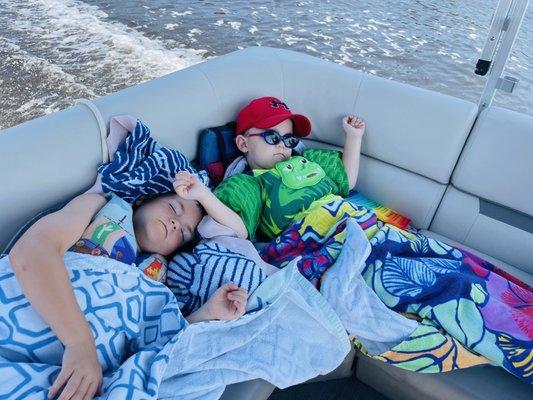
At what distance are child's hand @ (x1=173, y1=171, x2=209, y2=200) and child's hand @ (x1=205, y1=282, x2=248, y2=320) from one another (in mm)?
343

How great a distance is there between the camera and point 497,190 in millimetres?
1645

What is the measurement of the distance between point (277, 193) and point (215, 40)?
2.93m

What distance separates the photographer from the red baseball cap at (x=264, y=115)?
168cm

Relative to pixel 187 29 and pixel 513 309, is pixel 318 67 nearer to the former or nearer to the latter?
pixel 513 309

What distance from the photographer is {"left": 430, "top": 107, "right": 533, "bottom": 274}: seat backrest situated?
5.21 ft

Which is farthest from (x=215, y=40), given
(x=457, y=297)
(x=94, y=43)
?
(x=457, y=297)

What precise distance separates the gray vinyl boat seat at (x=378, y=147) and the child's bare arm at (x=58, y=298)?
0.80ft

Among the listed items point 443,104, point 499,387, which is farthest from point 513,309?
point 443,104

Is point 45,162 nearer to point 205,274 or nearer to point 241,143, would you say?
point 205,274

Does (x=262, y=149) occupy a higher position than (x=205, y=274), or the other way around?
(x=262, y=149)

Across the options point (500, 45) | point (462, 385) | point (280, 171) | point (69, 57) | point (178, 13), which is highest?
point (500, 45)

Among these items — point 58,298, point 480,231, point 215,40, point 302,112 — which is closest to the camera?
point 58,298

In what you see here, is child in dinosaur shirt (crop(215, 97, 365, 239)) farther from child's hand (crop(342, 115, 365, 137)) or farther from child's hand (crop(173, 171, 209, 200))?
child's hand (crop(173, 171, 209, 200))

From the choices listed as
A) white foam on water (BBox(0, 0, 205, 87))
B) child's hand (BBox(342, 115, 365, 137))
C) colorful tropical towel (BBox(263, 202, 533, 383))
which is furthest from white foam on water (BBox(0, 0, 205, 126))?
colorful tropical towel (BBox(263, 202, 533, 383))
